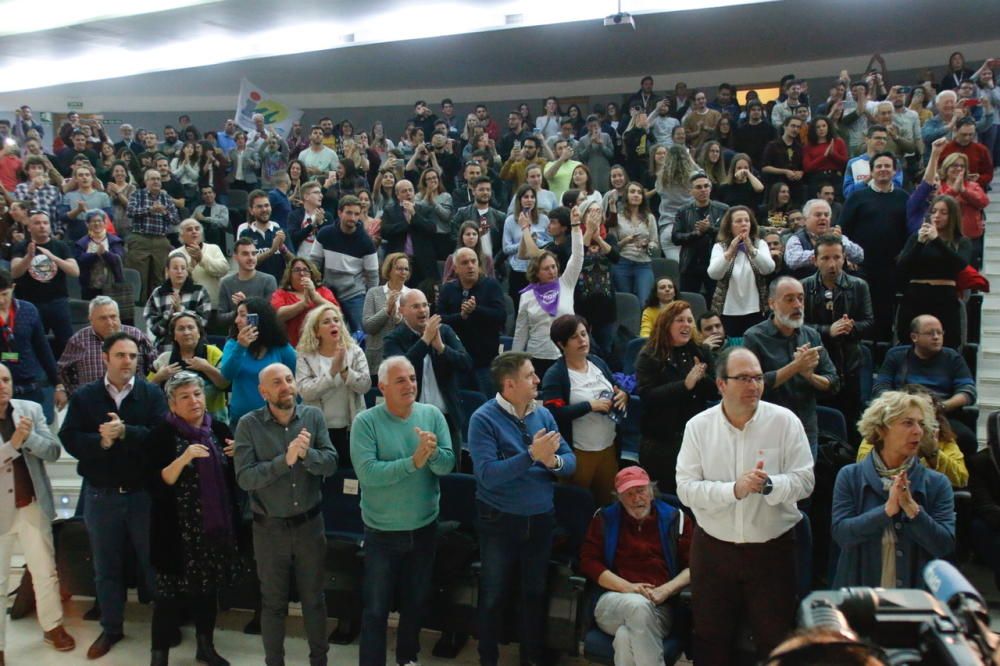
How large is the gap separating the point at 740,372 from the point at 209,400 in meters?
2.61

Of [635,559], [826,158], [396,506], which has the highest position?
[826,158]

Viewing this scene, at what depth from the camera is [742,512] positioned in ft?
9.16

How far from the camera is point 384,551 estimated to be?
3.25 meters

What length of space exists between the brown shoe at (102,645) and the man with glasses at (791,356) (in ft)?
9.86

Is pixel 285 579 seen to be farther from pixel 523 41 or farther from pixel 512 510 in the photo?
pixel 523 41

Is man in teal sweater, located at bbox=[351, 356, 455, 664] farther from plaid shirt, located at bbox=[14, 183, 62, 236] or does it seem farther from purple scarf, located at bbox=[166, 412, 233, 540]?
plaid shirt, located at bbox=[14, 183, 62, 236]

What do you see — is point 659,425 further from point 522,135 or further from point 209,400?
point 522,135

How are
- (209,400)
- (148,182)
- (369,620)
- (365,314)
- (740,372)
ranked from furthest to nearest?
(148,182), (365,314), (209,400), (369,620), (740,372)

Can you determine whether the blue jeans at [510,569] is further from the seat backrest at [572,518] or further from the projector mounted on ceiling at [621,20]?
the projector mounted on ceiling at [621,20]

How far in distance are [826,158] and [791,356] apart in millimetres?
3600

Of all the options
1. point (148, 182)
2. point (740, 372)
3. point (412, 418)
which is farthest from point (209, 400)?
point (148, 182)

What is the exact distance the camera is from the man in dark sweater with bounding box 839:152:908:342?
516 cm

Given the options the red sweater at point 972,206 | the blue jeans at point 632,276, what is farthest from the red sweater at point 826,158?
the blue jeans at point 632,276

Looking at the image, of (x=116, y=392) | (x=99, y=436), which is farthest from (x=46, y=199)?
(x=99, y=436)
